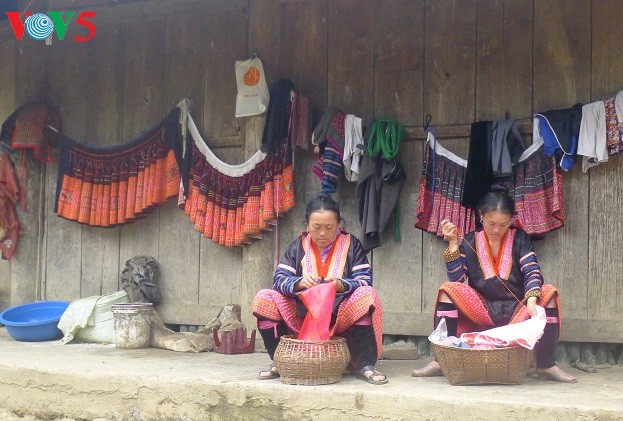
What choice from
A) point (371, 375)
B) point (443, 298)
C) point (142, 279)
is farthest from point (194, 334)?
point (443, 298)

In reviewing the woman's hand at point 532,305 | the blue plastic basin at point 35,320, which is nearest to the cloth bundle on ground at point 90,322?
the blue plastic basin at point 35,320

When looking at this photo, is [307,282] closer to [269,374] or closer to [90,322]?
[269,374]

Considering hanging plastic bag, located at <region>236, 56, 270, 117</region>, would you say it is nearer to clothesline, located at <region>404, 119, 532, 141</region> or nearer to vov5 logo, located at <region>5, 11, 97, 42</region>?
clothesline, located at <region>404, 119, 532, 141</region>

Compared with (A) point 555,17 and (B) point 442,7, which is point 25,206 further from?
(A) point 555,17

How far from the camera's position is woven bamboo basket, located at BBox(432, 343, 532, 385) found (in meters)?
4.39

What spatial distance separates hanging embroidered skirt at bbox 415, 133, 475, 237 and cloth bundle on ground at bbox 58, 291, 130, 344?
2606mm

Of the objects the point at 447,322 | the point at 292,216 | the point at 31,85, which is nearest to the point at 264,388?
the point at 447,322

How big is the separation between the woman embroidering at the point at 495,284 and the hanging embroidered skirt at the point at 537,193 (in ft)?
1.50

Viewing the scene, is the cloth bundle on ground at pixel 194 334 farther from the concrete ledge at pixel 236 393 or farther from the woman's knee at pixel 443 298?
the woman's knee at pixel 443 298

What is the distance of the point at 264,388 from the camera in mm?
4586

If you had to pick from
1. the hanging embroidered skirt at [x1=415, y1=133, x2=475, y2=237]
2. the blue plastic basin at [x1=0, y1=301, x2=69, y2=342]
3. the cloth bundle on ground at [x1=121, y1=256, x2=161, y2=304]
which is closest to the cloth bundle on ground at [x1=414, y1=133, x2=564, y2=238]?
the hanging embroidered skirt at [x1=415, y1=133, x2=475, y2=237]

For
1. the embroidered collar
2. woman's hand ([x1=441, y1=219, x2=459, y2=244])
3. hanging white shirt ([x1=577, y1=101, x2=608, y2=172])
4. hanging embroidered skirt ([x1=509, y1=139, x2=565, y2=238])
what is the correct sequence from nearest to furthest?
1. woman's hand ([x1=441, y1=219, x2=459, y2=244])
2. the embroidered collar
3. hanging white shirt ([x1=577, y1=101, x2=608, y2=172])
4. hanging embroidered skirt ([x1=509, y1=139, x2=565, y2=238])

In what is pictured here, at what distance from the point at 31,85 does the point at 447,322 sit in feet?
14.9

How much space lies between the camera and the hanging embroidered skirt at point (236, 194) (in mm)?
6133
